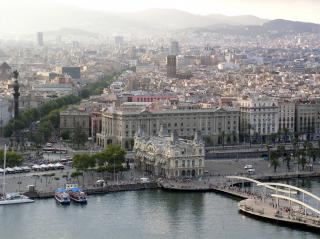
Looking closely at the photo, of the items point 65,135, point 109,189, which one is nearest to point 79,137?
point 65,135

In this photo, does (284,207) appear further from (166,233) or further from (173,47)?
(173,47)

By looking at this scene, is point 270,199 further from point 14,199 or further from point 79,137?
point 79,137

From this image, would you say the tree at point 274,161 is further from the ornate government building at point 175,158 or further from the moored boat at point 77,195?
the moored boat at point 77,195

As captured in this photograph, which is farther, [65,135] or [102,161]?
[65,135]

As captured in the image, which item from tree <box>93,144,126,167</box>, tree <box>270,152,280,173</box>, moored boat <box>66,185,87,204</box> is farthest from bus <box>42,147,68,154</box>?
moored boat <box>66,185,87,204</box>

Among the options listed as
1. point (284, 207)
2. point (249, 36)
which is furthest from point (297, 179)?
point (249, 36)

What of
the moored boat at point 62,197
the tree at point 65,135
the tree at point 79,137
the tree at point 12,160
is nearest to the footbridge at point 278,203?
the moored boat at point 62,197

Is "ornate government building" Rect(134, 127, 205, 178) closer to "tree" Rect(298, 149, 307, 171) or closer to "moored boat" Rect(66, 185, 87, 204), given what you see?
"tree" Rect(298, 149, 307, 171)
